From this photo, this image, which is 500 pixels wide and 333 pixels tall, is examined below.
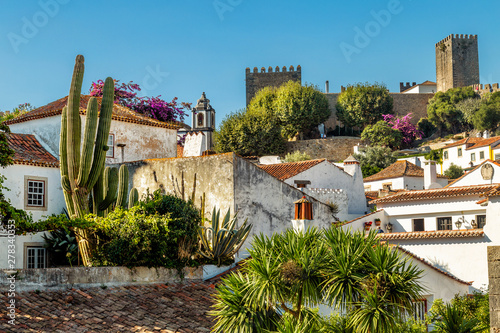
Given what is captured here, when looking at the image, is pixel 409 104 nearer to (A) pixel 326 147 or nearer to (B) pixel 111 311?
(A) pixel 326 147

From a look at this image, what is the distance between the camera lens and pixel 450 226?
26.6m

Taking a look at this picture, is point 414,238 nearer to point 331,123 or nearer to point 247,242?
point 247,242

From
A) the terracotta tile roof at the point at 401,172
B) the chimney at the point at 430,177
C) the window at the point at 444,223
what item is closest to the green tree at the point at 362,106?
the terracotta tile roof at the point at 401,172

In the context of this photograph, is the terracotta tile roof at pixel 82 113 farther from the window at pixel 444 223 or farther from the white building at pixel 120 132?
the window at pixel 444 223

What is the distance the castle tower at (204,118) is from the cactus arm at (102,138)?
44.0 meters

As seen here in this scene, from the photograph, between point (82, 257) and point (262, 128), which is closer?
point (82, 257)

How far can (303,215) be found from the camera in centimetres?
1702

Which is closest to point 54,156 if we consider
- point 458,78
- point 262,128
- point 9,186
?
point 9,186

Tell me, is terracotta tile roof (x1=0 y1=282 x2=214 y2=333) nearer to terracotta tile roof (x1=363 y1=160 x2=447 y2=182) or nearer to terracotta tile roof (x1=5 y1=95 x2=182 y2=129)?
terracotta tile roof (x1=5 y1=95 x2=182 y2=129)

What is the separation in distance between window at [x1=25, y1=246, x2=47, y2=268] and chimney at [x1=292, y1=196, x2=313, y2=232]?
8.41 m

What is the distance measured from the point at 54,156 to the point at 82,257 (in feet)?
18.4

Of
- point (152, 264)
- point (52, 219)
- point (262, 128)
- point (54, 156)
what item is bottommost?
point (152, 264)

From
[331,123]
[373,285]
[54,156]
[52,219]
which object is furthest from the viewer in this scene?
[331,123]

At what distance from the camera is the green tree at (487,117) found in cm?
7806
